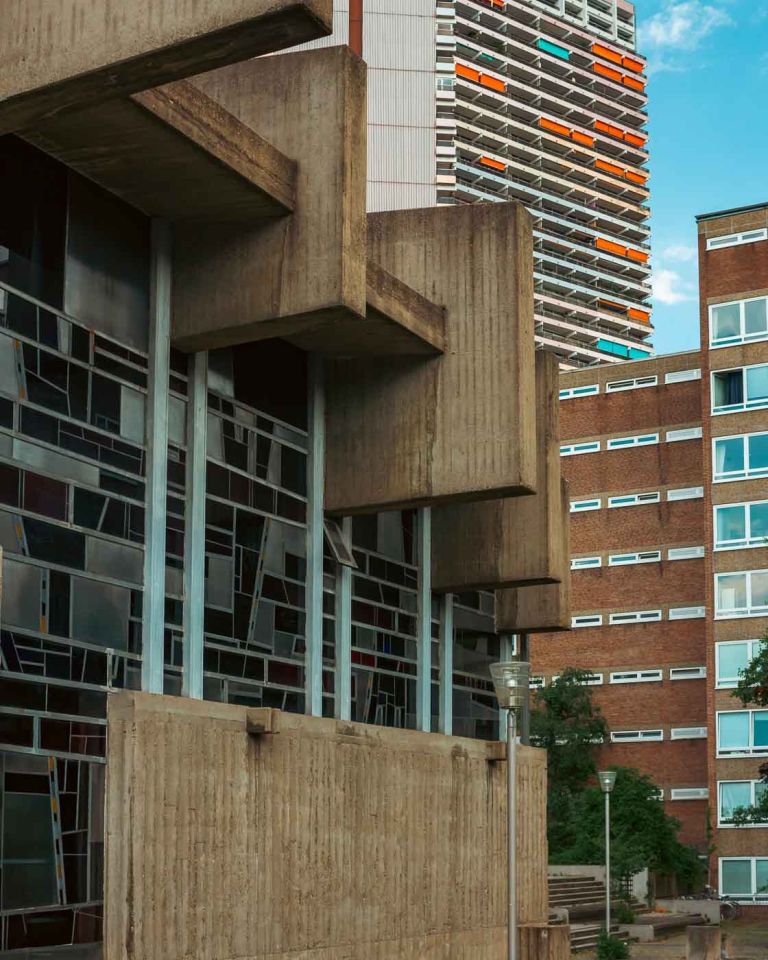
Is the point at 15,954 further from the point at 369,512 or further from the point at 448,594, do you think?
the point at 448,594

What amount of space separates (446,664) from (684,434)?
3239cm

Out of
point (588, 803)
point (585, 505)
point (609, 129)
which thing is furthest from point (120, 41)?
point (609, 129)

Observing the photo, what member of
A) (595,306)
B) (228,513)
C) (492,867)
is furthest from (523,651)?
(595,306)

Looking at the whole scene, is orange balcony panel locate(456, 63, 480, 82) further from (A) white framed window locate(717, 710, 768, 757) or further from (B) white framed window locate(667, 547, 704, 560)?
(A) white framed window locate(717, 710, 768, 757)

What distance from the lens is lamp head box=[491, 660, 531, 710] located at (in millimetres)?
19844

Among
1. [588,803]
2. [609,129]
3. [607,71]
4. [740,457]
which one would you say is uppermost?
[607,71]

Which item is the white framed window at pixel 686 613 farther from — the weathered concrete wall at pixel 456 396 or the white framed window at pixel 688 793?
the weathered concrete wall at pixel 456 396

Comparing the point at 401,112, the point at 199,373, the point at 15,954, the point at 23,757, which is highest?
the point at 401,112

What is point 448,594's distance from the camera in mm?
27609

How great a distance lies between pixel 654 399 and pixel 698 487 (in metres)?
3.59

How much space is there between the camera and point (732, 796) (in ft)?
168

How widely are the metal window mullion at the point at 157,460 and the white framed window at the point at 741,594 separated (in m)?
35.4

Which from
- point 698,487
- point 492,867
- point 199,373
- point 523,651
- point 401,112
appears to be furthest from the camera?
point 401,112

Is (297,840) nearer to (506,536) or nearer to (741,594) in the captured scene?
(506,536)
